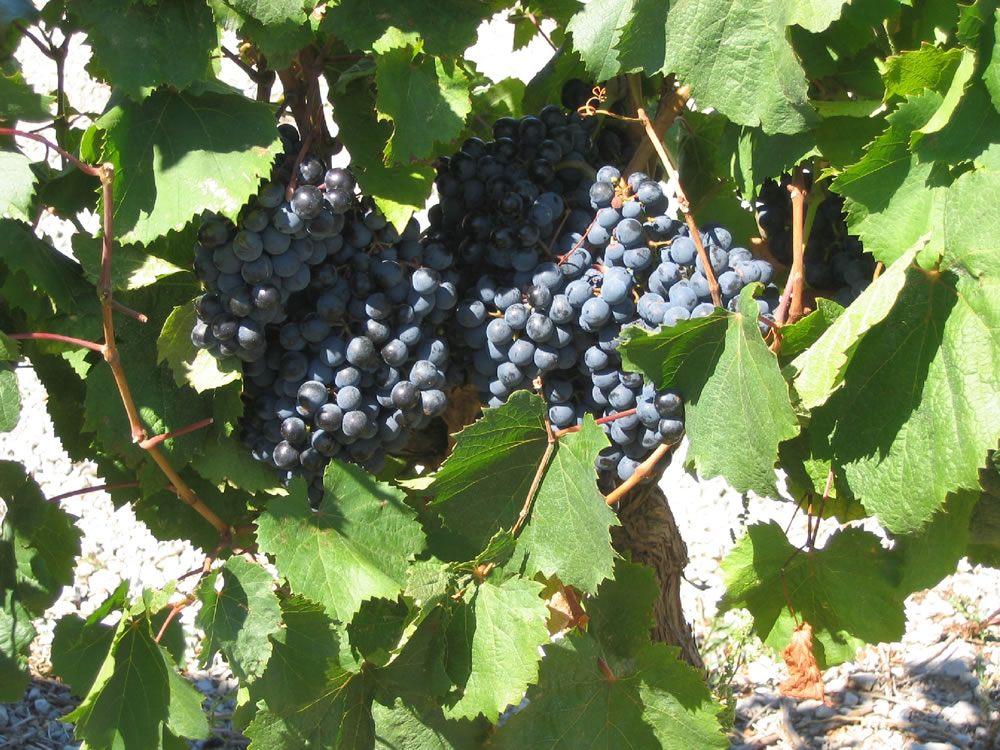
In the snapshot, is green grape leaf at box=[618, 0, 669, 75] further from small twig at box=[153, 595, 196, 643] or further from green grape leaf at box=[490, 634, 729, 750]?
small twig at box=[153, 595, 196, 643]

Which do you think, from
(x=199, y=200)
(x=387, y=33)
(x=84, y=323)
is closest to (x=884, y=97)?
(x=387, y=33)

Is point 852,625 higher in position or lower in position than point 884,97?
lower

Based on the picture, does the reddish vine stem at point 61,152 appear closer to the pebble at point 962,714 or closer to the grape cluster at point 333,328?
the grape cluster at point 333,328

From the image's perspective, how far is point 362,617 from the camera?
137 cm

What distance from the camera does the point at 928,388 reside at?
113 cm

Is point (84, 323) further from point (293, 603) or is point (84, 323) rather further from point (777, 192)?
point (777, 192)

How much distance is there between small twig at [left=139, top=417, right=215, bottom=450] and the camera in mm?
1272

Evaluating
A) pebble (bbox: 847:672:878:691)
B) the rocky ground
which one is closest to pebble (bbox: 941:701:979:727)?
the rocky ground

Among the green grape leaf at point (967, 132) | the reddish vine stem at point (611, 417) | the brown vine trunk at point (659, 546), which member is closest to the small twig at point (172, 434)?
the reddish vine stem at point (611, 417)

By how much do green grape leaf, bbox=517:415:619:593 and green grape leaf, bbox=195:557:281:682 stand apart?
0.32m

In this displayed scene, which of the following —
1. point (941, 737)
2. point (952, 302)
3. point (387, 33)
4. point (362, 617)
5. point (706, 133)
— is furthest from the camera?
point (941, 737)

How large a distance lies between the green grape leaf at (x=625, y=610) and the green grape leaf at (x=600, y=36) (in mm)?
666

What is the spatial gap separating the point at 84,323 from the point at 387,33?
570 millimetres

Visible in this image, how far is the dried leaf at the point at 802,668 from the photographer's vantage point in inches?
51.6
